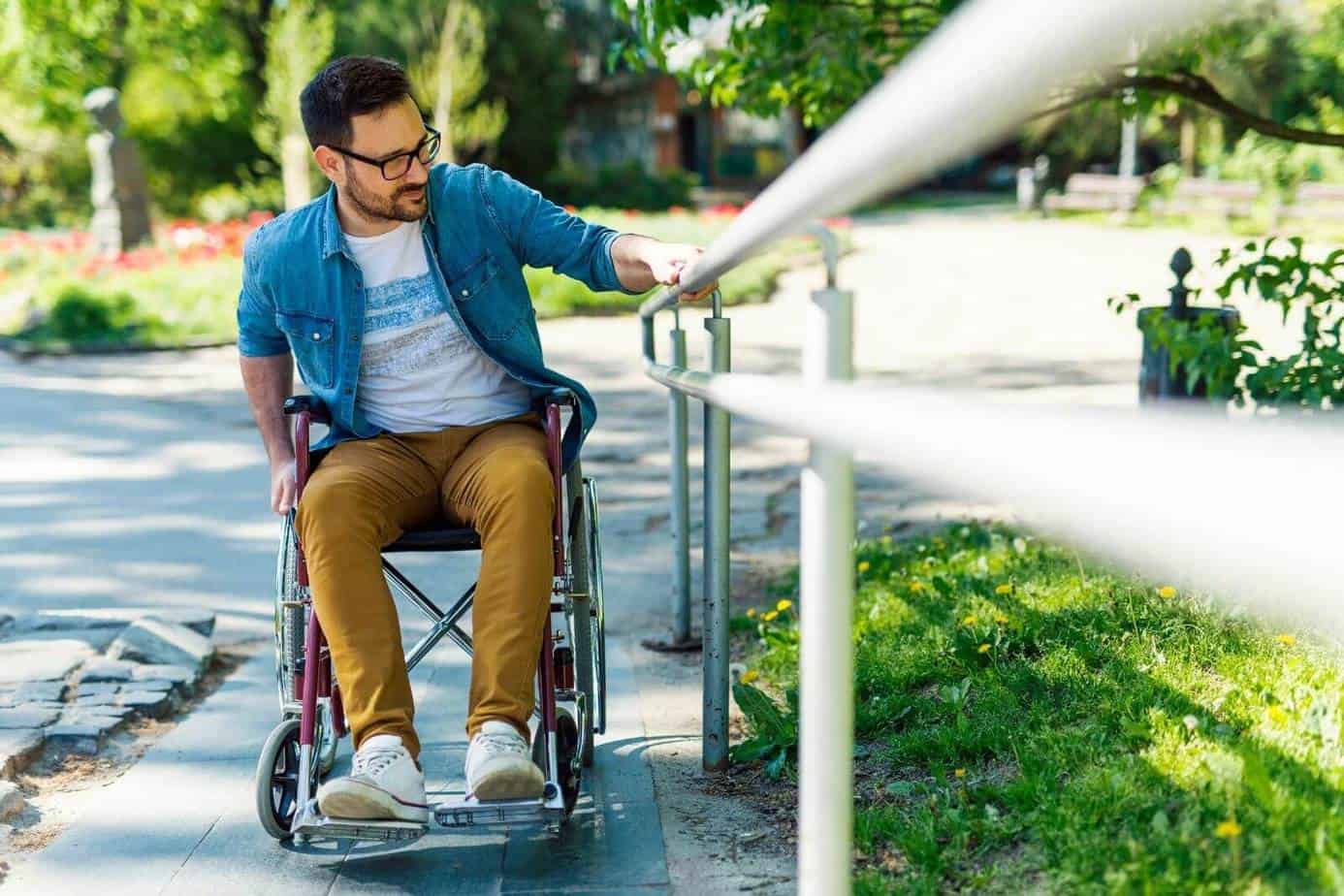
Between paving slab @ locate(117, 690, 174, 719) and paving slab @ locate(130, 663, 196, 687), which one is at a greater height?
paving slab @ locate(130, 663, 196, 687)

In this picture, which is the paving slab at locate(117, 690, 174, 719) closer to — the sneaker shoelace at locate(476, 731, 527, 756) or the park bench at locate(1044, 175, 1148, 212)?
the sneaker shoelace at locate(476, 731, 527, 756)

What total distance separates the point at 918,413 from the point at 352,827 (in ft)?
5.61

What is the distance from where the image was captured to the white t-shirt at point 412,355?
322 cm

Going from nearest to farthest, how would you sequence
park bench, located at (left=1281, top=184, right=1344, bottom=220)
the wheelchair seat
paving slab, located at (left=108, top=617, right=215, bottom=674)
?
1. the wheelchair seat
2. paving slab, located at (left=108, top=617, right=215, bottom=674)
3. park bench, located at (left=1281, top=184, right=1344, bottom=220)

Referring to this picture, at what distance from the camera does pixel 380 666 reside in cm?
285

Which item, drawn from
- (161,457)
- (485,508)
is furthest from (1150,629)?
(161,457)

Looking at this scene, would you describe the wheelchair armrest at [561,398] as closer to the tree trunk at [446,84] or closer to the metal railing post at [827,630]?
the metal railing post at [827,630]

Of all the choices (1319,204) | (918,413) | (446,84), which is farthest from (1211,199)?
(918,413)

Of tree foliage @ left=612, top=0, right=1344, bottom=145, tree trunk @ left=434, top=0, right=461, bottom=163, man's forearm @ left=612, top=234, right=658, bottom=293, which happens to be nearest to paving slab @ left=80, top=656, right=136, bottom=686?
man's forearm @ left=612, top=234, right=658, bottom=293

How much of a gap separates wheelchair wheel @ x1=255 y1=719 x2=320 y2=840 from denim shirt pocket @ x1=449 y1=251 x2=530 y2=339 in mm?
868

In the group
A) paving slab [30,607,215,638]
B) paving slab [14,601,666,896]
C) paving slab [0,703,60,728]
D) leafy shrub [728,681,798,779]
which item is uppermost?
leafy shrub [728,681,798,779]

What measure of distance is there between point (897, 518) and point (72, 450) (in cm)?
441

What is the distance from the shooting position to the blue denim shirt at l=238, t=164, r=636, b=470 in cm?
319

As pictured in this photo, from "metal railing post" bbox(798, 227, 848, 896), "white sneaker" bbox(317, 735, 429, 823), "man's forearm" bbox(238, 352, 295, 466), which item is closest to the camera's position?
"metal railing post" bbox(798, 227, 848, 896)
